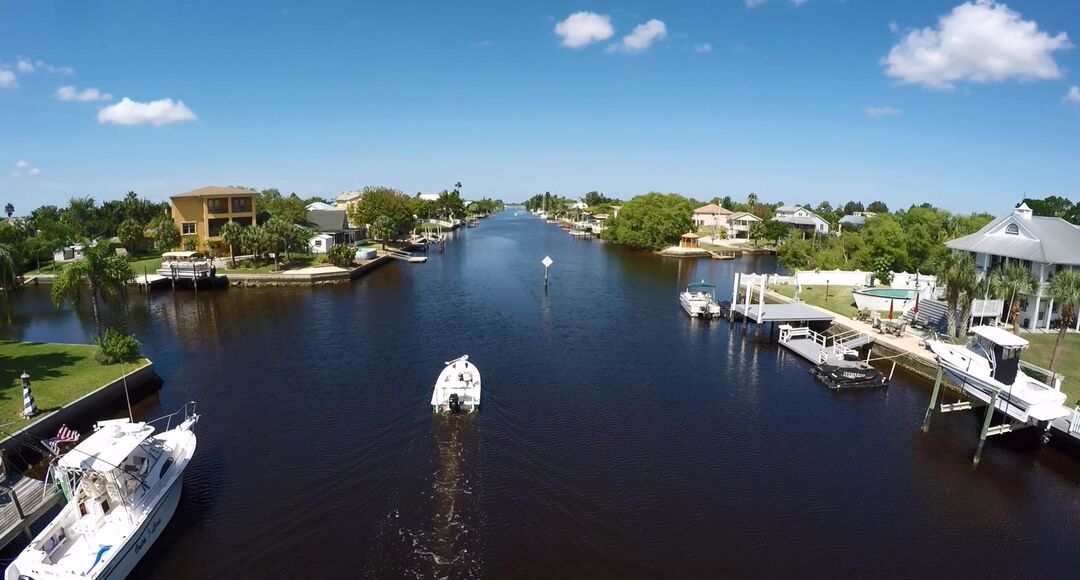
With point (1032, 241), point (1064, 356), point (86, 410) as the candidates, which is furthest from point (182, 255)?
point (1032, 241)

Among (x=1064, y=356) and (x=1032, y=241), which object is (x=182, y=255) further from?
(x=1032, y=241)

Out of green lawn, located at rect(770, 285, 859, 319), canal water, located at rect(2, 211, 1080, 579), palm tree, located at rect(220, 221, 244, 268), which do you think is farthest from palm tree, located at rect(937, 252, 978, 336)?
palm tree, located at rect(220, 221, 244, 268)

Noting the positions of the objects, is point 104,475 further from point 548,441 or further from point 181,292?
point 181,292

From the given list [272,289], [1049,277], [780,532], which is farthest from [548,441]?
[272,289]

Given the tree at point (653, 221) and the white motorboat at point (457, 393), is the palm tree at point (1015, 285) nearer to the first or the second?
the white motorboat at point (457, 393)

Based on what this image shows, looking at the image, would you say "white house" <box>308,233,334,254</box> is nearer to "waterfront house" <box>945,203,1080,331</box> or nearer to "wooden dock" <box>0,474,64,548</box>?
"wooden dock" <box>0,474,64,548</box>
